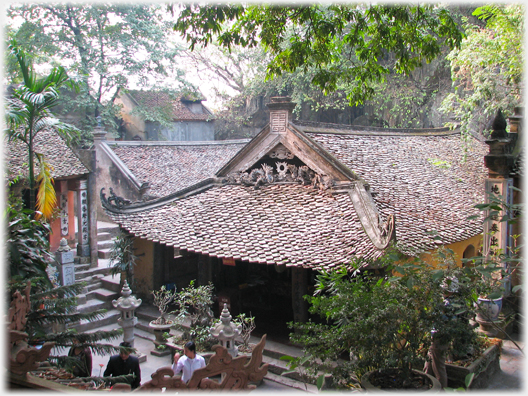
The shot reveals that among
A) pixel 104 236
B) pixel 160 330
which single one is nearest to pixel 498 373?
pixel 160 330

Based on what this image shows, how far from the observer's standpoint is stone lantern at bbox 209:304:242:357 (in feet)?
28.7

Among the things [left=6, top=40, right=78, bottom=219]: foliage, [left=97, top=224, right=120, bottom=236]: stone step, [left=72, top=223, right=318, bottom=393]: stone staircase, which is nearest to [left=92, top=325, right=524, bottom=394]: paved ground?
[left=72, top=223, right=318, bottom=393]: stone staircase

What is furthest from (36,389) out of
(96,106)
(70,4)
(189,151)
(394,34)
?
(70,4)

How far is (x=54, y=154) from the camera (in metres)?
15.7

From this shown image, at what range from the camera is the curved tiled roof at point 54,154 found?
46.8 feet

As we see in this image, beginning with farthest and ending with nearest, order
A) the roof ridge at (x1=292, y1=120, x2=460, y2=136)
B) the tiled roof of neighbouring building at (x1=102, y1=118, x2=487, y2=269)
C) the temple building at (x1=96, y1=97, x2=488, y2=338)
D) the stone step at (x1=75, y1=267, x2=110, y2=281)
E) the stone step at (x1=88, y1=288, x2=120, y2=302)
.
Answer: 1. the stone step at (x1=75, y1=267, x2=110, y2=281)
2. the stone step at (x1=88, y1=288, x2=120, y2=302)
3. the roof ridge at (x1=292, y1=120, x2=460, y2=136)
4. the temple building at (x1=96, y1=97, x2=488, y2=338)
5. the tiled roof of neighbouring building at (x1=102, y1=118, x2=487, y2=269)

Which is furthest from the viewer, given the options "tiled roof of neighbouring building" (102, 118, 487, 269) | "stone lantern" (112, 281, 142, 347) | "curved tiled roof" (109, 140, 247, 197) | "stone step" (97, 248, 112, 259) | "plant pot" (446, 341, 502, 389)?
"curved tiled roof" (109, 140, 247, 197)

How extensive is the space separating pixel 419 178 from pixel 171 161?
14218 millimetres

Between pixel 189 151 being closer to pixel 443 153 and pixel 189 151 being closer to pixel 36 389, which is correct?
pixel 443 153

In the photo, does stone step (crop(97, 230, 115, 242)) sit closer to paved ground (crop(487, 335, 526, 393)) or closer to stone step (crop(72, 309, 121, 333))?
A: stone step (crop(72, 309, 121, 333))

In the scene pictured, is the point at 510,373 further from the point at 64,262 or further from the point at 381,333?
the point at 64,262

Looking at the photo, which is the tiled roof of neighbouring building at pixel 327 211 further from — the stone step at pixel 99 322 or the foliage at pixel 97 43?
the foliage at pixel 97 43

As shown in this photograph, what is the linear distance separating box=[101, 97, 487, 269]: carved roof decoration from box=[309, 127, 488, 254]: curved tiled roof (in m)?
0.04

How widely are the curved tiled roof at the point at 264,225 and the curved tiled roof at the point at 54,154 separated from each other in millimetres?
3914
